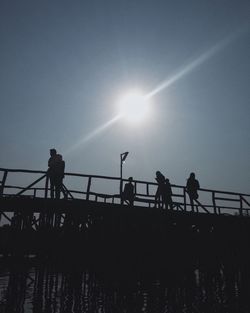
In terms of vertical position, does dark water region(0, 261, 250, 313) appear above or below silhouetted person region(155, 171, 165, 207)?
below

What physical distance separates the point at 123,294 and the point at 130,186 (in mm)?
4790

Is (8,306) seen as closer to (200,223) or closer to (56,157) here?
(56,157)

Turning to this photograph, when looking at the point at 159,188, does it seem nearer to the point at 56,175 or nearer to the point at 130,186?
the point at 130,186

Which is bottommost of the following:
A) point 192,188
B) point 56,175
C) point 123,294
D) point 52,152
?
point 123,294

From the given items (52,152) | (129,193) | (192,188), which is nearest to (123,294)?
(129,193)

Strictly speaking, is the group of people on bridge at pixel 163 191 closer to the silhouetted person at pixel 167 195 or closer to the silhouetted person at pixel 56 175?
the silhouetted person at pixel 167 195

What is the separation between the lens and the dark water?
10852 millimetres

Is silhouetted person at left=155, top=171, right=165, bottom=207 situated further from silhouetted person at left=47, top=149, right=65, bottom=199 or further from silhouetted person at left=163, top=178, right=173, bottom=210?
silhouetted person at left=47, top=149, right=65, bottom=199

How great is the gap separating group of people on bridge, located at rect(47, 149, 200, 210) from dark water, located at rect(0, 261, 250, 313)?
2.80 metres

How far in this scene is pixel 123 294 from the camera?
12516 millimetres

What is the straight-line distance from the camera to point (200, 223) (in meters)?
12.2

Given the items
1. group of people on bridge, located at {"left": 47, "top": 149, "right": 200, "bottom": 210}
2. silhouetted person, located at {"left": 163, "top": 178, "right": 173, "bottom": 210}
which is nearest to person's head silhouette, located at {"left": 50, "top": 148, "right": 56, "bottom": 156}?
group of people on bridge, located at {"left": 47, "top": 149, "right": 200, "bottom": 210}

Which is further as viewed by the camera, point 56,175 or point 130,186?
point 130,186

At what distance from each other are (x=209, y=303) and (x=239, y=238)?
3.29m
